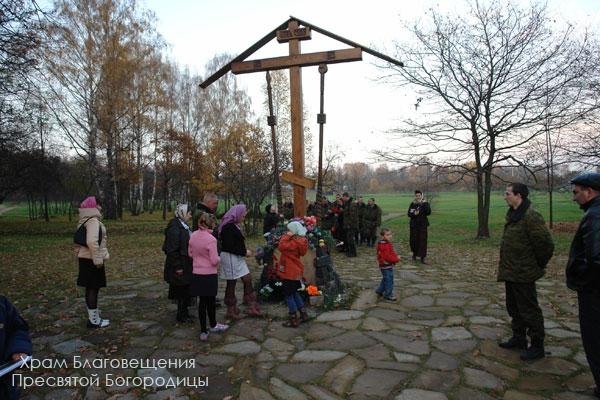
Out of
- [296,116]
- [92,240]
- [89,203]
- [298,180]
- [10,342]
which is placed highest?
[296,116]

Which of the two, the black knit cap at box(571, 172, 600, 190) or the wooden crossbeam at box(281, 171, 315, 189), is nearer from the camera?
the black knit cap at box(571, 172, 600, 190)

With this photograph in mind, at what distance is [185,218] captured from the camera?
5746 millimetres

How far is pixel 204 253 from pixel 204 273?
0.25 metres

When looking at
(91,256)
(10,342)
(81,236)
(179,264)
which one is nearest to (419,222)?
(179,264)

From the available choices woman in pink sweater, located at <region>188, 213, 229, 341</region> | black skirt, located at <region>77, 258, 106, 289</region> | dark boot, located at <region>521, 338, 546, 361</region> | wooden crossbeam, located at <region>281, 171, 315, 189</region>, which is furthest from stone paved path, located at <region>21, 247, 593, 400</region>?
wooden crossbeam, located at <region>281, 171, 315, 189</region>

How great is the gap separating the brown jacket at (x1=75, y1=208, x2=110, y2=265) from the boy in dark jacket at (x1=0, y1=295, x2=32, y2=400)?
109 inches

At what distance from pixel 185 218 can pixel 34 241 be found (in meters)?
15.6

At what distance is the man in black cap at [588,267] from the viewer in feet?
10.7

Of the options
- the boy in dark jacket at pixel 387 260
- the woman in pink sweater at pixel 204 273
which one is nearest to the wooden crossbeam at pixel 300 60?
the boy in dark jacket at pixel 387 260

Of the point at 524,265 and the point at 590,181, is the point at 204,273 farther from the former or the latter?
the point at 590,181

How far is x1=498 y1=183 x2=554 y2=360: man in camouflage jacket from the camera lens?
13.6 feet

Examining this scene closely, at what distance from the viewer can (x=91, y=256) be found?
5.34 m

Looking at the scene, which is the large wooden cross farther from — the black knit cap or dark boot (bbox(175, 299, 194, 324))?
the black knit cap

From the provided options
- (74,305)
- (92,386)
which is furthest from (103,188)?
(92,386)
